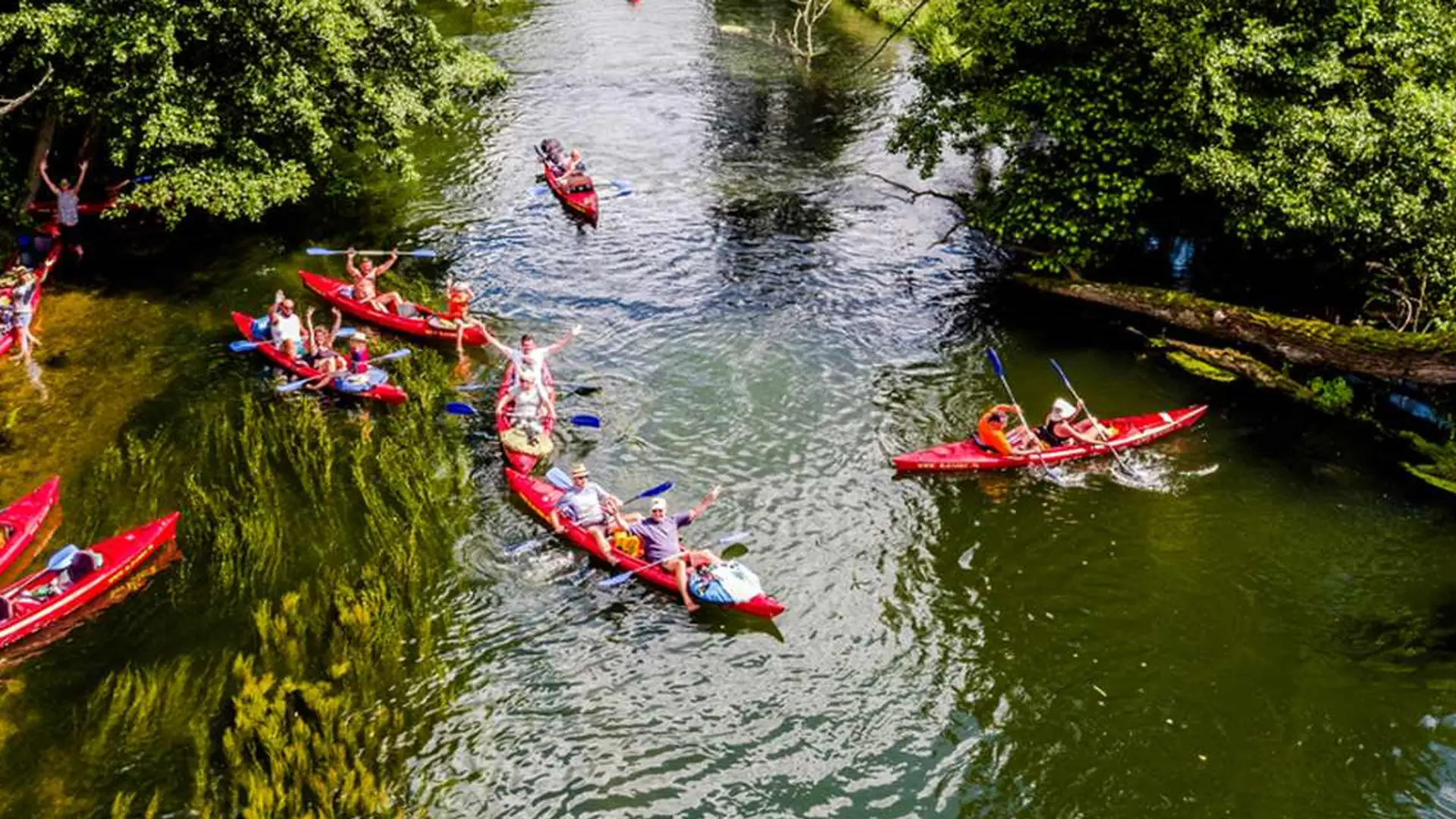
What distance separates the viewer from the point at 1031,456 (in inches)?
698

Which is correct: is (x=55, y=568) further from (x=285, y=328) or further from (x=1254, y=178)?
(x=1254, y=178)

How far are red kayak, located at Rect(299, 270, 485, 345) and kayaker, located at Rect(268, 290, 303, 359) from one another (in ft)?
5.91

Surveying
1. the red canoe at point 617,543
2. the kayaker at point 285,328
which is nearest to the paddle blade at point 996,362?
the red canoe at point 617,543

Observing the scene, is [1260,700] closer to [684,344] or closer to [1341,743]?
[1341,743]

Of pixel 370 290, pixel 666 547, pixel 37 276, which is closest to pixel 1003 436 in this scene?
pixel 666 547

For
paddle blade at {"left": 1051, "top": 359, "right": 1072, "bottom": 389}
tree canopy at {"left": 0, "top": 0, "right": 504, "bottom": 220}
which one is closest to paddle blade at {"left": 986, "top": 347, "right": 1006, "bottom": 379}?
paddle blade at {"left": 1051, "top": 359, "right": 1072, "bottom": 389}

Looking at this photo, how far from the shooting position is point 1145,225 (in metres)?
22.2

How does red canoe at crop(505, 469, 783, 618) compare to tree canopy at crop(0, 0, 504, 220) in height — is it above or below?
below

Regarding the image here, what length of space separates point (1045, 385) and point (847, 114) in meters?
16.0

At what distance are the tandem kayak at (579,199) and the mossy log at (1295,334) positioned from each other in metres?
10.5

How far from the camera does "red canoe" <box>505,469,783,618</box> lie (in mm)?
14305

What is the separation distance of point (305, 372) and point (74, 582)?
6115 millimetres

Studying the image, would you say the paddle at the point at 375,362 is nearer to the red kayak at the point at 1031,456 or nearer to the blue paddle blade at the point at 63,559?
the blue paddle blade at the point at 63,559

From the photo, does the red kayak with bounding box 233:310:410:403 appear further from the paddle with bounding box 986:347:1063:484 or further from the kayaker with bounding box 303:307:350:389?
the paddle with bounding box 986:347:1063:484
